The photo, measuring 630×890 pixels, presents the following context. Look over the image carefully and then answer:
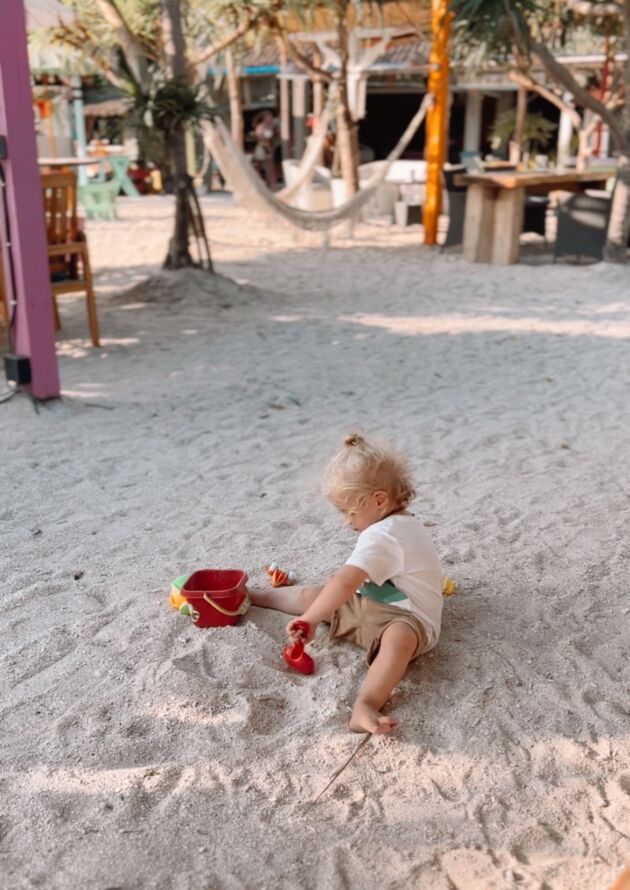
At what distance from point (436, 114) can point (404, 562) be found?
25.6ft

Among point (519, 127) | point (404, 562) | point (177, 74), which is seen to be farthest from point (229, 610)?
point (519, 127)

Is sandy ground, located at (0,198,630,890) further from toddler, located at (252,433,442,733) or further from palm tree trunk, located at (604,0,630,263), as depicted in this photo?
palm tree trunk, located at (604,0,630,263)

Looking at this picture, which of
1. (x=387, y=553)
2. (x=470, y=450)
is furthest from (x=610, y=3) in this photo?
(x=387, y=553)

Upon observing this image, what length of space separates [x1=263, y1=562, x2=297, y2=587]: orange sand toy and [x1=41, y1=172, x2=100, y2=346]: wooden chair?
120 inches

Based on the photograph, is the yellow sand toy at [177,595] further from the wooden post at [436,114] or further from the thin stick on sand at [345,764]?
the wooden post at [436,114]

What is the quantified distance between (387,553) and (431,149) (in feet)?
25.4

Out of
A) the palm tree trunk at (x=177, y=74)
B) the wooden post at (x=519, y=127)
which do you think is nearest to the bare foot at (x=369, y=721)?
→ the palm tree trunk at (x=177, y=74)

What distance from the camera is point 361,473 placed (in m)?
2.10

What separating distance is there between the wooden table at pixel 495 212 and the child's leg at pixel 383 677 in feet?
21.4

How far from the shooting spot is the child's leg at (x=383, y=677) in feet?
6.13

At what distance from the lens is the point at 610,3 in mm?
7680

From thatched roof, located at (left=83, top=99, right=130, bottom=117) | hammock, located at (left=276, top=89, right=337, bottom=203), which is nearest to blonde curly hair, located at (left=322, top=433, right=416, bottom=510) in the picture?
hammock, located at (left=276, top=89, right=337, bottom=203)

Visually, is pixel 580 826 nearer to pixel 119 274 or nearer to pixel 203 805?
pixel 203 805

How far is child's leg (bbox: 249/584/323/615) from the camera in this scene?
2355 mm
